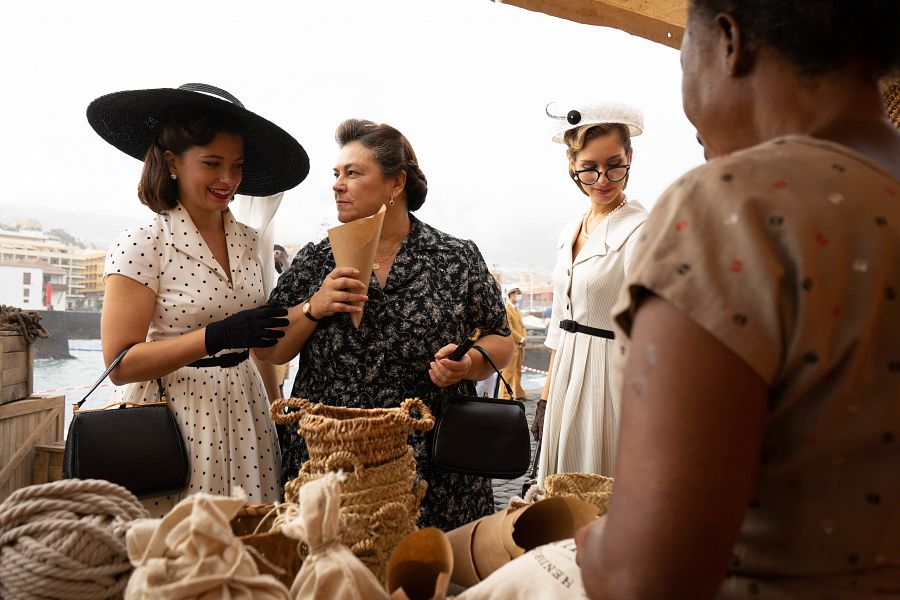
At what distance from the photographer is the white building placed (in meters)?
5.61

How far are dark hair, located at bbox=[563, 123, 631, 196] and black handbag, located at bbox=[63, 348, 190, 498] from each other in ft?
7.09

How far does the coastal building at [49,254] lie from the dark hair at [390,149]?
4.33 meters

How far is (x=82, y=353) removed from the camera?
817cm

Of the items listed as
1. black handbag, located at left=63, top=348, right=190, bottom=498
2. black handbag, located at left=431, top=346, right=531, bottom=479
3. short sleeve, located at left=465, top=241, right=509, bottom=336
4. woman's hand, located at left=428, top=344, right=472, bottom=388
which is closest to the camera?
black handbag, located at left=63, top=348, right=190, bottom=498

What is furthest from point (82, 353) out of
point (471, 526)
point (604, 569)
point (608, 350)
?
point (604, 569)

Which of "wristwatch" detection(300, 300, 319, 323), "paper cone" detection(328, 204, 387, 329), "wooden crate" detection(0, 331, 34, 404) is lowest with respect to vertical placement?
"wooden crate" detection(0, 331, 34, 404)

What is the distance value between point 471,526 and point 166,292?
140 centimetres

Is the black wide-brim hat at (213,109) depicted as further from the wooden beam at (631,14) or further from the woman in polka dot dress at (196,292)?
the wooden beam at (631,14)

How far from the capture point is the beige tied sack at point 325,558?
109 cm

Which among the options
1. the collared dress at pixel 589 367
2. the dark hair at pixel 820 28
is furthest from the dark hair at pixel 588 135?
the dark hair at pixel 820 28

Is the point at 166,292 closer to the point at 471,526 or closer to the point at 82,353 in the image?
the point at 471,526

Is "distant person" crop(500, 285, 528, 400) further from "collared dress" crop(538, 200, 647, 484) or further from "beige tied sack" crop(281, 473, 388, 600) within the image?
"beige tied sack" crop(281, 473, 388, 600)

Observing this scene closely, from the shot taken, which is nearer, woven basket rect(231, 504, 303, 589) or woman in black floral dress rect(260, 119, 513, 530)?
woven basket rect(231, 504, 303, 589)

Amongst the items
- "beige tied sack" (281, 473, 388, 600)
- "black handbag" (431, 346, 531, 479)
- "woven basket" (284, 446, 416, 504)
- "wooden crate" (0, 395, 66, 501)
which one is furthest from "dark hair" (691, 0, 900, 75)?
"wooden crate" (0, 395, 66, 501)
